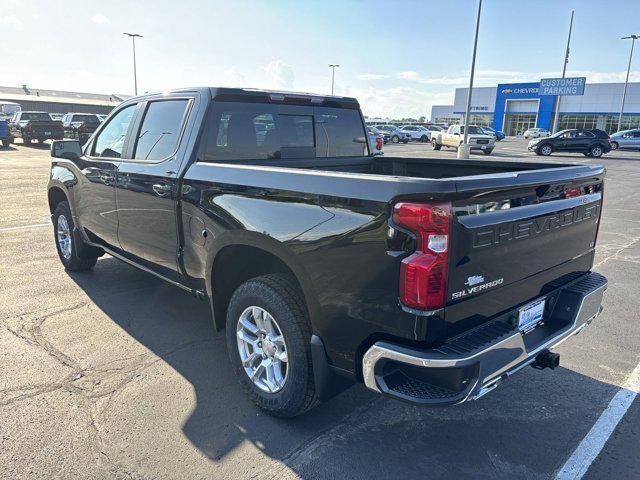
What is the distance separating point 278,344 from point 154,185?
66.9 inches

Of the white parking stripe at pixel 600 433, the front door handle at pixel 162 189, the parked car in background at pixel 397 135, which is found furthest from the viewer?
the parked car in background at pixel 397 135

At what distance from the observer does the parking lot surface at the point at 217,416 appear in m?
2.68

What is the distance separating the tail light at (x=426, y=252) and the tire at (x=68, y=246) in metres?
4.51

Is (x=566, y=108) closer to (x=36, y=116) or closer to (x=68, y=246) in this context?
(x=36, y=116)

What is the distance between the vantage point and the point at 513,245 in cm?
255

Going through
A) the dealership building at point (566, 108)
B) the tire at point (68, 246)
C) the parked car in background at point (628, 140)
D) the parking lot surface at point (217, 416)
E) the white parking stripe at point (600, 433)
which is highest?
the dealership building at point (566, 108)

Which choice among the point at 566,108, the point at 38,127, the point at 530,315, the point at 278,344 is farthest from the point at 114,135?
the point at 566,108

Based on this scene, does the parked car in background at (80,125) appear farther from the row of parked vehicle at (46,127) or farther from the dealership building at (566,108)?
the dealership building at (566,108)

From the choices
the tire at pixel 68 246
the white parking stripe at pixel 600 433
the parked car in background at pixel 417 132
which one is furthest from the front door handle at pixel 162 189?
the parked car in background at pixel 417 132

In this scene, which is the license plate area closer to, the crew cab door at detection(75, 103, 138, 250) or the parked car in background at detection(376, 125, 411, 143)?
the crew cab door at detection(75, 103, 138, 250)

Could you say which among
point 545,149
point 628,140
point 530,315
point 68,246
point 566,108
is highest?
point 566,108

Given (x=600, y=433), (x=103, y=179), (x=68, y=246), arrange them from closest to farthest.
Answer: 1. (x=600, y=433)
2. (x=103, y=179)
3. (x=68, y=246)

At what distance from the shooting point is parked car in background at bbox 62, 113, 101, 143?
88.4 feet

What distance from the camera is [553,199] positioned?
111 inches
